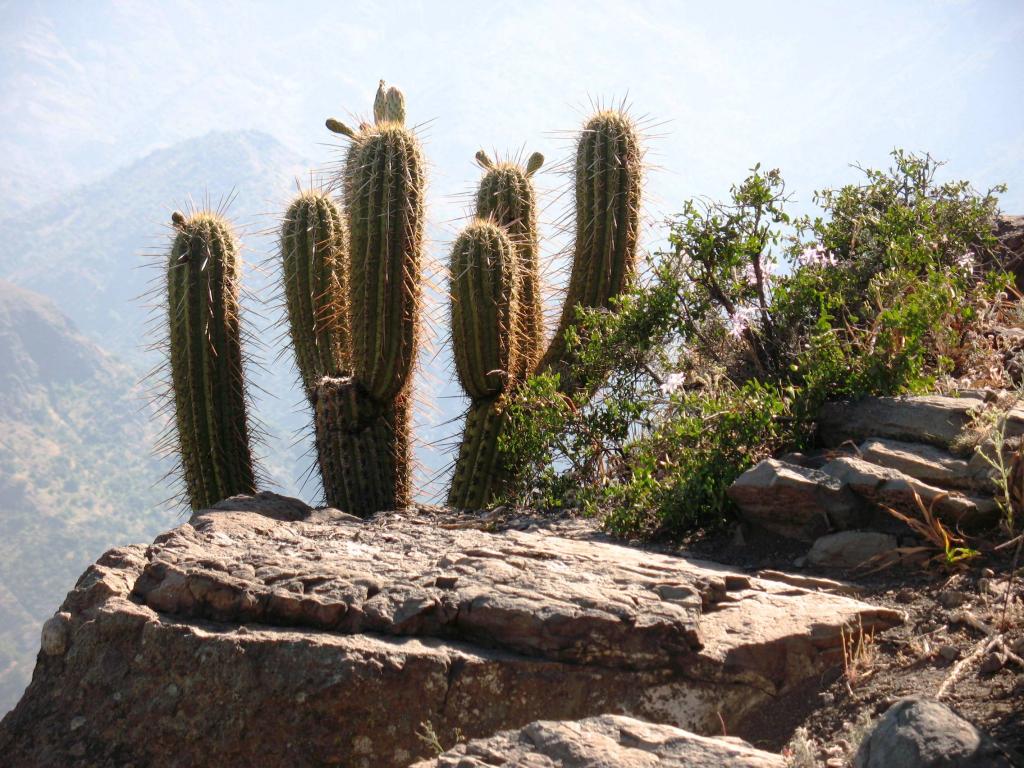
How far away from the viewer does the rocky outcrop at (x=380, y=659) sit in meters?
3.07

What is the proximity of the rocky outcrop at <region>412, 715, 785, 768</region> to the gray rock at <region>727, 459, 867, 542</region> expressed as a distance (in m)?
1.66

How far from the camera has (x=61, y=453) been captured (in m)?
168

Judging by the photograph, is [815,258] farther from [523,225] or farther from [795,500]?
[523,225]

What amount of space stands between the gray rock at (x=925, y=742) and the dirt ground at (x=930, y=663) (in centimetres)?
17

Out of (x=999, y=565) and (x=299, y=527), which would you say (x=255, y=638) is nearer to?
(x=299, y=527)

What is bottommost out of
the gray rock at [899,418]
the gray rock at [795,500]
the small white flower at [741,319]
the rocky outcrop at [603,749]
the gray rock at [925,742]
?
the rocky outcrop at [603,749]

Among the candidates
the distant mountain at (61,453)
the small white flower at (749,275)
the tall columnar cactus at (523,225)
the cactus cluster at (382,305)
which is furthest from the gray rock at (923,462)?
the distant mountain at (61,453)

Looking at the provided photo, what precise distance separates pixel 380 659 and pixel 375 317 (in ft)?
13.0

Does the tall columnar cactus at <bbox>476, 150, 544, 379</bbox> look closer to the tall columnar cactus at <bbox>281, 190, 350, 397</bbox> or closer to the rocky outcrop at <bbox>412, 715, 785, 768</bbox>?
the tall columnar cactus at <bbox>281, 190, 350, 397</bbox>

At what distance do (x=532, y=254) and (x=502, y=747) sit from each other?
5.58m

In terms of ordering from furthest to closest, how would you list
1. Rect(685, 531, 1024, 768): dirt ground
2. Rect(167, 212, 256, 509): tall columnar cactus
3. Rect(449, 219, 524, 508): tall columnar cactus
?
Rect(167, 212, 256, 509): tall columnar cactus, Rect(449, 219, 524, 508): tall columnar cactus, Rect(685, 531, 1024, 768): dirt ground

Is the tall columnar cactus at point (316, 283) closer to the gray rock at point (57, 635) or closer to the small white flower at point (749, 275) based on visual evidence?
the small white flower at point (749, 275)

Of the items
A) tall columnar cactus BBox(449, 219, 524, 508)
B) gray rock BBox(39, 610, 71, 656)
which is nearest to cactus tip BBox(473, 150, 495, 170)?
tall columnar cactus BBox(449, 219, 524, 508)

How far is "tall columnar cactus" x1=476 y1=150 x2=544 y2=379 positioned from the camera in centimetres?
739
